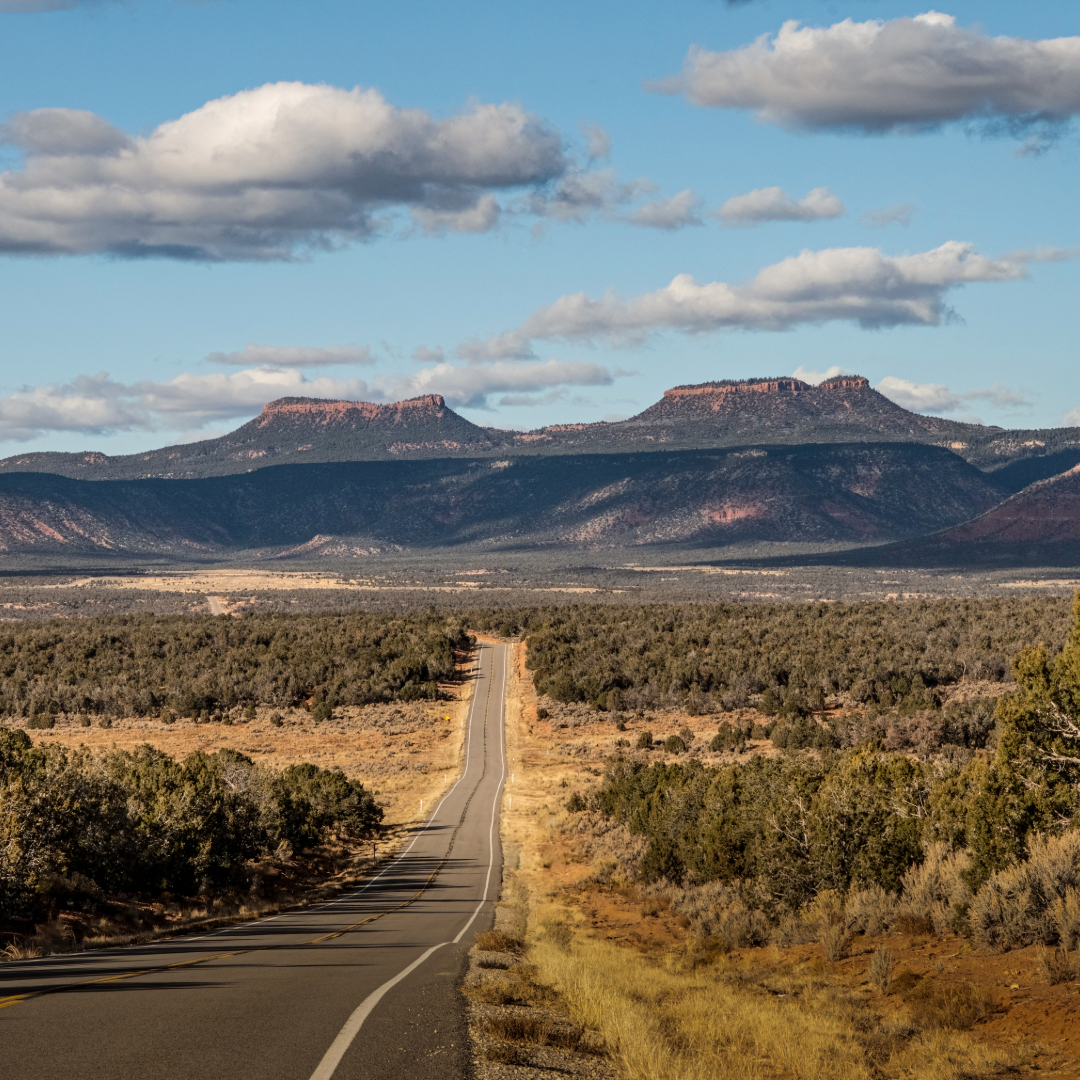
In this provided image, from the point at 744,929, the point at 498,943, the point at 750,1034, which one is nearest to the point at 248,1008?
the point at 750,1034

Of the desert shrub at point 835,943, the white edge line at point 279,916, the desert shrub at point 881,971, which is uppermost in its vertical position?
the desert shrub at point 881,971

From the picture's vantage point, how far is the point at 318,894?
99.7 feet

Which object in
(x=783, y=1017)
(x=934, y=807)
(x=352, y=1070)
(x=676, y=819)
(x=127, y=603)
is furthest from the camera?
(x=127, y=603)

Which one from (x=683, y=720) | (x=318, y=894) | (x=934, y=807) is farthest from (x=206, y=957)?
(x=683, y=720)

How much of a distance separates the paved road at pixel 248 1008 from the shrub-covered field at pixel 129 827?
330cm

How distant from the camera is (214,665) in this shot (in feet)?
250

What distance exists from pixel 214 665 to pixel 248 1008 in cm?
6771

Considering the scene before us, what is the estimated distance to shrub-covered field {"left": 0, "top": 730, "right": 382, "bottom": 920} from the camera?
66.3 feet

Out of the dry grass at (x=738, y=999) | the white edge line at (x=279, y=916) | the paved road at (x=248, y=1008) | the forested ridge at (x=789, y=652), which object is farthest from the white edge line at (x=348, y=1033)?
the forested ridge at (x=789, y=652)

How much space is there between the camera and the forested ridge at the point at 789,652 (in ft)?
197

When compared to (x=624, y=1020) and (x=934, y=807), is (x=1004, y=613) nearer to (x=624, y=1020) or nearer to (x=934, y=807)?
(x=934, y=807)

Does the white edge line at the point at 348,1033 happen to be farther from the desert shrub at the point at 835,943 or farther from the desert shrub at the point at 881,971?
the desert shrub at the point at 835,943

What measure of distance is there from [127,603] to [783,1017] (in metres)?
135

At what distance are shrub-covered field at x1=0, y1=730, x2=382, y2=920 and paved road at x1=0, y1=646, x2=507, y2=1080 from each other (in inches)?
130
